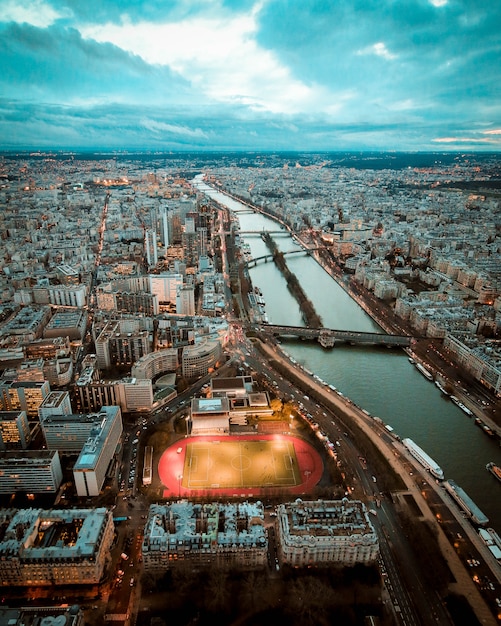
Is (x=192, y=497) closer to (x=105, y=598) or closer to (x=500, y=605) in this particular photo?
(x=105, y=598)

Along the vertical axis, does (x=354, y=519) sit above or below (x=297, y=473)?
above

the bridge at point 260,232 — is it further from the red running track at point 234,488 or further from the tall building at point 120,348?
the red running track at point 234,488

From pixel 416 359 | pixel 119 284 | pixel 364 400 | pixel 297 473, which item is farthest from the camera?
pixel 119 284

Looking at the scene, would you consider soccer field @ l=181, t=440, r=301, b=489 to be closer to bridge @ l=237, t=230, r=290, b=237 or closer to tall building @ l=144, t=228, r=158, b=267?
tall building @ l=144, t=228, r=158, b=267

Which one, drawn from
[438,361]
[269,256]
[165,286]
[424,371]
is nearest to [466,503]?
[424,371]

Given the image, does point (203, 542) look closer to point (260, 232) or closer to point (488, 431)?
point (488, 431)

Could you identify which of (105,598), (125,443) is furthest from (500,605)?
(125,443)

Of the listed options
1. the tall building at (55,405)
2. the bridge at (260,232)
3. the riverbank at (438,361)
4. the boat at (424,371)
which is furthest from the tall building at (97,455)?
the bridge at (260,232)
